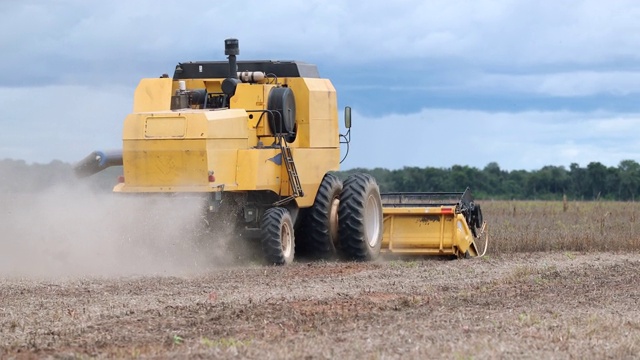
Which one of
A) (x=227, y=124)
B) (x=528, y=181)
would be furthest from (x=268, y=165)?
(x=528, y=181)

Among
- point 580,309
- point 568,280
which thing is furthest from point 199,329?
point 568,280

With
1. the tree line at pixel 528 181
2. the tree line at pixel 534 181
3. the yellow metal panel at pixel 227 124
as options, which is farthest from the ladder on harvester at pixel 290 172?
the tree line at pixel 534 181

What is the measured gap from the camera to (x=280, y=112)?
1920 cm

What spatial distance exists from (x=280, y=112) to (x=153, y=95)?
7.03 ft

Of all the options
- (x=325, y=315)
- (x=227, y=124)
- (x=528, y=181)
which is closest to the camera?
(x=325, y=315)

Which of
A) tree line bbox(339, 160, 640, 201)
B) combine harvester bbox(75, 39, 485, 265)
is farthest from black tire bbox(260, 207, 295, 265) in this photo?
tree line bbox(339, 160, 640, 201)

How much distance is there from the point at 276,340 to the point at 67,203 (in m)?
8.63

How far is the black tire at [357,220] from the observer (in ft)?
65.6

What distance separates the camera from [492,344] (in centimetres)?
1003

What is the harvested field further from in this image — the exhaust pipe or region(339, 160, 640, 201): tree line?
region(339, 160, 640, 201): tree line

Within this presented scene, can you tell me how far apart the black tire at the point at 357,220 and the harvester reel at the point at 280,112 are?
60.1 inches

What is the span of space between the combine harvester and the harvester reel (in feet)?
0.05

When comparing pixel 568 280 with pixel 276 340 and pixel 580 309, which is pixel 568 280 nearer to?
pixel 580 309

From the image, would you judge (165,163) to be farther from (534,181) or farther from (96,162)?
(534,181)
